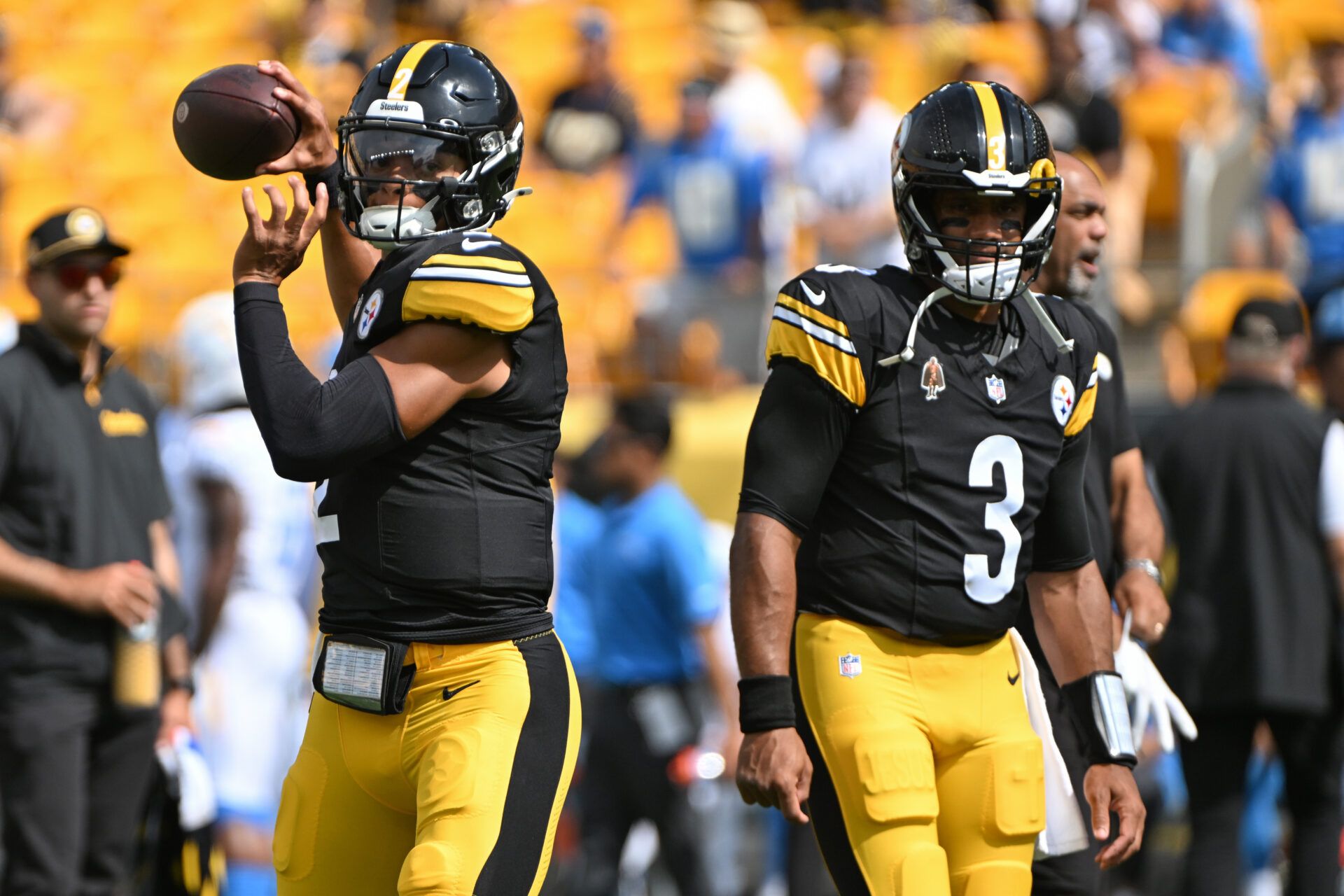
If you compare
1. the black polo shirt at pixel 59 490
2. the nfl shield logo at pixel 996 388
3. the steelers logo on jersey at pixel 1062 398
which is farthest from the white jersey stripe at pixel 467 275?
the black polo shirt at pixel 59 490

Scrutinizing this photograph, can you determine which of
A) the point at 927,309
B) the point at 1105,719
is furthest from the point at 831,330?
the point at 1105,719

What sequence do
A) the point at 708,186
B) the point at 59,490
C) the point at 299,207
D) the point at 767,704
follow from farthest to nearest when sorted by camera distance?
the point at 708,186 < the point at 59,490 < the point at 767,704 < the point at 299,207

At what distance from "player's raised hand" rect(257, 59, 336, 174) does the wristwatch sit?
2276 millimetres

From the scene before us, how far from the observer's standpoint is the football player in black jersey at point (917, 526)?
11.7 feet

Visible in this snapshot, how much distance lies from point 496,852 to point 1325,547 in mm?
3787

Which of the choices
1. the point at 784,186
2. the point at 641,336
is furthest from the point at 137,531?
the point at 784,186

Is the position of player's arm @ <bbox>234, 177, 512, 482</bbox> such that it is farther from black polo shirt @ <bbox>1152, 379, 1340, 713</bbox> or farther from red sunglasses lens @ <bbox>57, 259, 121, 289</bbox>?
black polo shirt @ <bbox>1152, 379, 1340, 713</bbox>

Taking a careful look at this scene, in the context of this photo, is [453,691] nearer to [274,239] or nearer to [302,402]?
[302,402]

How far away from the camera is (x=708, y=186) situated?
32.6 ft

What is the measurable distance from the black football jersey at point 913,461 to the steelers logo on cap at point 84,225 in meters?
2.90

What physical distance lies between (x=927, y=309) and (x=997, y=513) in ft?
1.41

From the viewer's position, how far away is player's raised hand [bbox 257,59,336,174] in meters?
3.59

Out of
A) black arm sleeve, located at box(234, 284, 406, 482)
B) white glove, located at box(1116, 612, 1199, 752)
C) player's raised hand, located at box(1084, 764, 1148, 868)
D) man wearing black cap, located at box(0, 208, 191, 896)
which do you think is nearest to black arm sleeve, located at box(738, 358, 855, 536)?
black arm sleeve, located at box(234, 284, 406, 482)

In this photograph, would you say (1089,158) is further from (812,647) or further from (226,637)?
(812,647)
